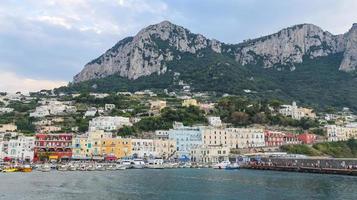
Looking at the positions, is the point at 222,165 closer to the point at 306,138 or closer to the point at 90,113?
the point at 306,138

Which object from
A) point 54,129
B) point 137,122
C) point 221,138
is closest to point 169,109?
point 137,122

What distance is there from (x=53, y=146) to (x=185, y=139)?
30000mm

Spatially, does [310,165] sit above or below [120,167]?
above

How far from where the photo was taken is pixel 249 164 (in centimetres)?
9769

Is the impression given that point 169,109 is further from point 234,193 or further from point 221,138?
point 234,193

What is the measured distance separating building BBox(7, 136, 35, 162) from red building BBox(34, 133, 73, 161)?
4.49 ft

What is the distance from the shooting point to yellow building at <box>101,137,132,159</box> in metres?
105

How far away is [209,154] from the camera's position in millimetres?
108250

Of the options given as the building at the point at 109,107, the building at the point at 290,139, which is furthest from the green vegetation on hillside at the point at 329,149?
the building at the point at 109,107

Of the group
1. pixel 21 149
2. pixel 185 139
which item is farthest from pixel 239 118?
pixel 21 149

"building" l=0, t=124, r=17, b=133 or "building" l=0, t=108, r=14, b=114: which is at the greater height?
"building" l=0, t=108, r=14, b=114

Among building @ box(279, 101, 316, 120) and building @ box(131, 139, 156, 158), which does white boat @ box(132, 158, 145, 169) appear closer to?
building @ box(131, 139, 156, 158)

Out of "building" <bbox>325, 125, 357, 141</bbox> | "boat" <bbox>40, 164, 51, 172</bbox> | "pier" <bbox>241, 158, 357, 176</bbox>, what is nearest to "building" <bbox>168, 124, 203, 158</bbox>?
"pier" <bbox>241, 158, 357, 176</bbox>

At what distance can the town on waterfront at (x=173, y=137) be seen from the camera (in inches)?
3844
